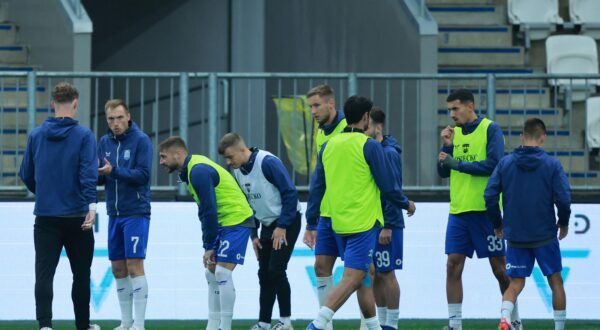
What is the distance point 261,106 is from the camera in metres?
14.2

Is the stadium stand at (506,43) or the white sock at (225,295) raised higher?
the stadium stand at (506,43)

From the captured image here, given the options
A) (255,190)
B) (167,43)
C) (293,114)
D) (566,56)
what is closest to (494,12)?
(566,56)

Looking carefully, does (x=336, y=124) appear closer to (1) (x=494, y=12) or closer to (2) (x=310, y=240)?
(2) (x=310, y=240)

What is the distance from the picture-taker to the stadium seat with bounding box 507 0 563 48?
1877 centimetres

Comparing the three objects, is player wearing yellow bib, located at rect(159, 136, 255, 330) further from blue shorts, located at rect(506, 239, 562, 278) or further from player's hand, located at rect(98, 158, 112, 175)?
blue shorts, located at rect(506, 239, 562, 278)

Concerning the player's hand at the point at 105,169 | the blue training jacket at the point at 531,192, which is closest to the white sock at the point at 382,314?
the blue training jacket at the point at 531,192

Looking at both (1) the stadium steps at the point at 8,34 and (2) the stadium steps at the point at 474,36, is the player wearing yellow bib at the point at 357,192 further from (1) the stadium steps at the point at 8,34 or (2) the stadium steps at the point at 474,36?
(1) the stadium steps at the point at 8,34

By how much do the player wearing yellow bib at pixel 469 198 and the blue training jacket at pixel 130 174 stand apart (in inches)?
96.1

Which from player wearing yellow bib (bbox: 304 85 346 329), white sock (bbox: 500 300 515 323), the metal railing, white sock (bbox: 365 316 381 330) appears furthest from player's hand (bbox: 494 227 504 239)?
the metal railing

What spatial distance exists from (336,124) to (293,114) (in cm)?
263

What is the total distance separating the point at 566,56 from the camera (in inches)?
725

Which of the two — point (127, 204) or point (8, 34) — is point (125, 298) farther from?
point (8, 34)

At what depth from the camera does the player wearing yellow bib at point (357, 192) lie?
10.1 meters

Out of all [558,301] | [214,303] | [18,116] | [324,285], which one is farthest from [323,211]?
[18,116]
